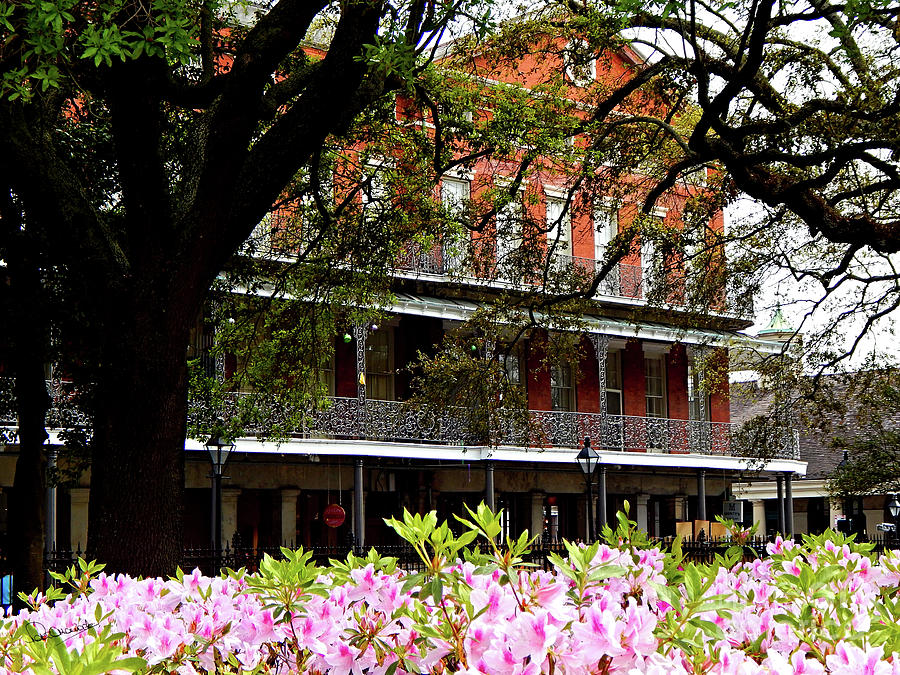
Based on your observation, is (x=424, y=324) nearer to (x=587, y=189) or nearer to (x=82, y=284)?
(x=587, y=189)

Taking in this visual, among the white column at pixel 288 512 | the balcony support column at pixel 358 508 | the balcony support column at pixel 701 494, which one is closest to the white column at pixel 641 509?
the balcony support column at pixel 701 494

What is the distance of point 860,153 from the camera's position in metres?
10.9

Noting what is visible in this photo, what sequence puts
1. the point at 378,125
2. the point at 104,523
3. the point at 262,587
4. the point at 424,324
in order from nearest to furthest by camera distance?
the point at 262,587, the point at 104,523, the point at 378,125, the point at 424,324

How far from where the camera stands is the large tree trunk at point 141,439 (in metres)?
7.34

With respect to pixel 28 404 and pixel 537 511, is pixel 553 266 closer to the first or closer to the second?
pixel 537 511

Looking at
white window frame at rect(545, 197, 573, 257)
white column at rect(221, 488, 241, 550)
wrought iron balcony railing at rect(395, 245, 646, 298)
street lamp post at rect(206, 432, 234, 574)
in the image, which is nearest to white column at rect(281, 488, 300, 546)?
white column at rect(221, 488, 241, 550)

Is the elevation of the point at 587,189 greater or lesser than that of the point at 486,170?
lesser

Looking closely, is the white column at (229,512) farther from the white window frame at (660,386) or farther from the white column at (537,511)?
the white window frame at (660,386)

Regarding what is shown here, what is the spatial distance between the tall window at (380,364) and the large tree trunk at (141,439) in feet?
59.9

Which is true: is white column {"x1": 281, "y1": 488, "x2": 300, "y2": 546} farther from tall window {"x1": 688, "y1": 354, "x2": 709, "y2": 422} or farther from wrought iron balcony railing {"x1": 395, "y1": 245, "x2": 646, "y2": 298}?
tall window {"x1": 688, "y1": 354, "x2": 709, "y2": 422}

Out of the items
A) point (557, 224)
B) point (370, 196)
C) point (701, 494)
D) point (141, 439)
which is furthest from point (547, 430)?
point (141, 439)

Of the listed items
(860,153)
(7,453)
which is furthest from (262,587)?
(7,453)

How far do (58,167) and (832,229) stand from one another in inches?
277

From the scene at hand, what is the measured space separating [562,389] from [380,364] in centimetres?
548
